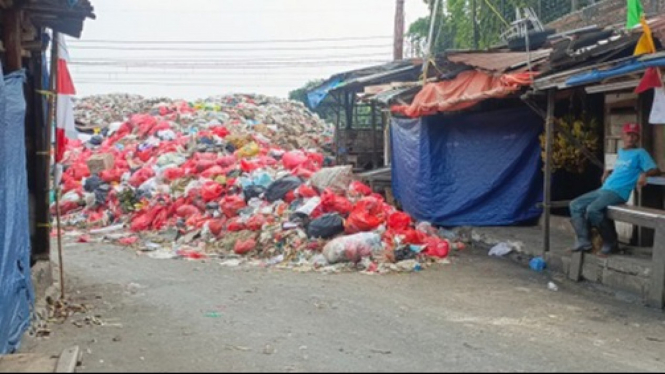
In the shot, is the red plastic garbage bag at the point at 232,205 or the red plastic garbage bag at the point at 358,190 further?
the red plastic garbage bag at the point at 232,205

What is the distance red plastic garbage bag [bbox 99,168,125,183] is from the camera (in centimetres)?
1616

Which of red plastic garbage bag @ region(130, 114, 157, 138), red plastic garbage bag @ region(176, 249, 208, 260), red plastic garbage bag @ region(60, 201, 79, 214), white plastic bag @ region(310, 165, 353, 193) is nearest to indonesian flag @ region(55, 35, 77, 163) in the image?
red plastic garbage bag @ region(176, 249, 208, 260)

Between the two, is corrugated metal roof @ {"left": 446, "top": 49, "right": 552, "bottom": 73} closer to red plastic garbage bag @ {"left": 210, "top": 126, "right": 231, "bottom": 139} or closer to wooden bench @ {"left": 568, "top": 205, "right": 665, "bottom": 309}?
wooden bench @ {"left": 568, "top": 205, "right": 665, "bottom": 309}

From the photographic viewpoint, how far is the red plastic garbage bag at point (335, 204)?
1104cm

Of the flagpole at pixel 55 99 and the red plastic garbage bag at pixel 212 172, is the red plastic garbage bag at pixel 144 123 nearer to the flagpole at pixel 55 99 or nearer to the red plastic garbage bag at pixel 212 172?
the red plastic garbage bag at pixel 212 172

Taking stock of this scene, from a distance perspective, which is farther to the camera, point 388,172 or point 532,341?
point 388,172

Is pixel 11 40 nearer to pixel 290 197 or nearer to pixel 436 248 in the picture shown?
pixel 436 248

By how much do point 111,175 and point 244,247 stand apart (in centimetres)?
665

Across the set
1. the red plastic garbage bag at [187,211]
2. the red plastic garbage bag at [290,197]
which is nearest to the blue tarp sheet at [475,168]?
the red plastic garbage bag at [290,197]

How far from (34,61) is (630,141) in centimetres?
687

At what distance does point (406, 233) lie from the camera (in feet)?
34.2

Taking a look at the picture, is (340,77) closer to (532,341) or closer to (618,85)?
(618,85)

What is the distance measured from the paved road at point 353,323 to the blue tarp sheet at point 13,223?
0.36 metres

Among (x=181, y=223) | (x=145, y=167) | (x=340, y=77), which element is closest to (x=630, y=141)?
(x=181, y=223)
